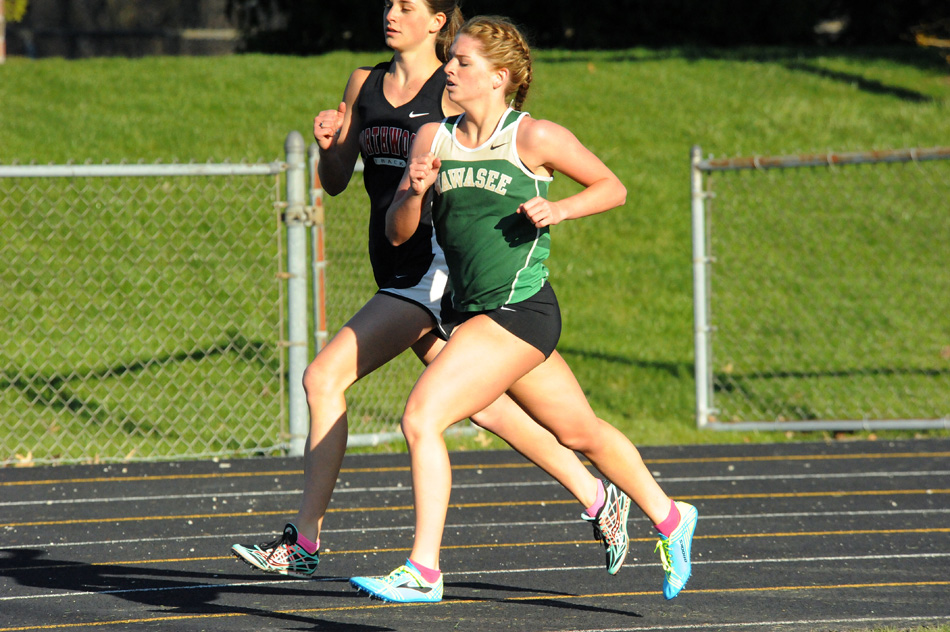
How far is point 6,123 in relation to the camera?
14.0m

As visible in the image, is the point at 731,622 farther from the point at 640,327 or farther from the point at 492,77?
the point at 640,327

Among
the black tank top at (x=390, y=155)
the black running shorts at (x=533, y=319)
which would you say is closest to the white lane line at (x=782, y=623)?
the black running shorts at (x=533, y=319)

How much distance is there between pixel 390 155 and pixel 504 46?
2.26 ft

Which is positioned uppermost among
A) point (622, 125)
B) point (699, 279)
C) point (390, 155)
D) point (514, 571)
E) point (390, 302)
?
point (390, 155)

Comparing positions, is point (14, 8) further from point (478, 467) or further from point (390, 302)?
point (390, 302)

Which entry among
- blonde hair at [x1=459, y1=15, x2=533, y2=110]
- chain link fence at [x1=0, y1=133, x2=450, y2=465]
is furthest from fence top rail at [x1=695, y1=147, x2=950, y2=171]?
blonde hair at [x1=459, y1=15, x2=533, y2=110]

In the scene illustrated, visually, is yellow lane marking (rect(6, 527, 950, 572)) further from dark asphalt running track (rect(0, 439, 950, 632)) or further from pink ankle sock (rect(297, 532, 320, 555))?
pink ankle sock (rect(297, 532, 320, 555))

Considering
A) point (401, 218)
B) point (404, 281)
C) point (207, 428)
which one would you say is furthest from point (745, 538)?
point (207, 428)

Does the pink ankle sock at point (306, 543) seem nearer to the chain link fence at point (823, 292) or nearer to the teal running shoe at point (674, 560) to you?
the teal running shoe at point (674, 560)

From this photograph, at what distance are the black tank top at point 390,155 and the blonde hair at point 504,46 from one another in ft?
1.35

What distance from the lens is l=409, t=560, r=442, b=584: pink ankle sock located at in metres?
3.49

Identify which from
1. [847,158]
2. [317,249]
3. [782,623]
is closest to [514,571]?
[782,623]

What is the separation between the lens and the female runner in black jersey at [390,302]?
414 cm

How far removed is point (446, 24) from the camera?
431 centimetres
